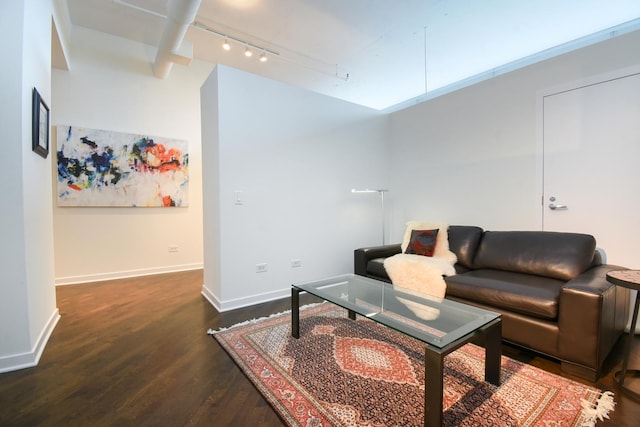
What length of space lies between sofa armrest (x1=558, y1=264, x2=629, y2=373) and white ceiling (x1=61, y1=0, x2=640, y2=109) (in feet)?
8.86

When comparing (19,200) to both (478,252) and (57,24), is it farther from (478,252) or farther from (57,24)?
(478,252)

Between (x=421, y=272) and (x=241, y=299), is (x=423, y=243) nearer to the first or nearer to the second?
(x=421, y=272)

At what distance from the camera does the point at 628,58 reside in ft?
7.76

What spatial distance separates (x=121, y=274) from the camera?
4105 mm

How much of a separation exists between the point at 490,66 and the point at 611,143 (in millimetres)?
2080

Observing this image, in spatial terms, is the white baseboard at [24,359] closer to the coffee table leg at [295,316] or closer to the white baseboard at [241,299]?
the white baseboard at [241,299]

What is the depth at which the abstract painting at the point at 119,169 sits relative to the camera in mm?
3783

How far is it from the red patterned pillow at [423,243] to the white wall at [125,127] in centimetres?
346

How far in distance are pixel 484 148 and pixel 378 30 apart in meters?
1.86

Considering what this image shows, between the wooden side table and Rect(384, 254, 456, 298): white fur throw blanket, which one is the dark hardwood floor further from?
Rect(384, 254, 456, 298): white fur throw blanket

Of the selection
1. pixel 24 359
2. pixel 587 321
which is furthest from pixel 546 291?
pixel 24 359

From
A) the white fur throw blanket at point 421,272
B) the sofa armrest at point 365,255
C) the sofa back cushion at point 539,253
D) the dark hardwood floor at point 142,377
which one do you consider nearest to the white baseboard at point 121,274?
the dark hardwood floor at point 142,377

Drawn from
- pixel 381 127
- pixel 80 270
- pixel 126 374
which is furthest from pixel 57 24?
pixel 381 127

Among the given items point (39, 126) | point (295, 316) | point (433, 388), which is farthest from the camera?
point (295, 316)
